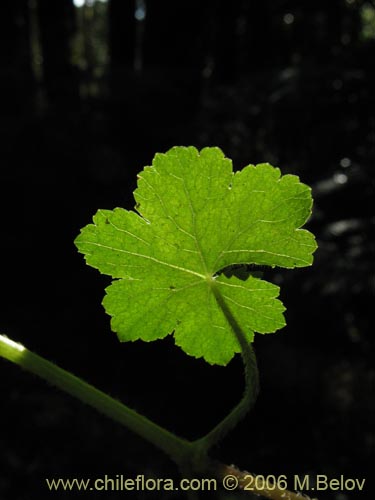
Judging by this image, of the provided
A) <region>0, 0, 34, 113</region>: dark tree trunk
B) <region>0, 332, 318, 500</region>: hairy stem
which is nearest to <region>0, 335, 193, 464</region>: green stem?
<region>0, 332, 318, 500</region>: hairy stem

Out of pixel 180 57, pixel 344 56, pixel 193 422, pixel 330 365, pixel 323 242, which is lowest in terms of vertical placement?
pixel 193 422

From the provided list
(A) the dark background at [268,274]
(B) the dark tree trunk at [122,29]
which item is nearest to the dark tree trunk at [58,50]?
(A) the dark background at [268,274]

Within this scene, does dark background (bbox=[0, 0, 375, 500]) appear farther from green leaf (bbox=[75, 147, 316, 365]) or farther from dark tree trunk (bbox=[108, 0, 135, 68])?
green leaf (bbox=[75, 147, 316, 365])

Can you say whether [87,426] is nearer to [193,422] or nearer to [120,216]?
[193,422]

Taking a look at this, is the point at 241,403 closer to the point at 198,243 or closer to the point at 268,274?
the point at 198,243

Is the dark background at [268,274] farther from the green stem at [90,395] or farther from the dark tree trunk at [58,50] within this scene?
the green stem at [90,395]

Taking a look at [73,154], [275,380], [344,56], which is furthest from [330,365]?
[73,154]

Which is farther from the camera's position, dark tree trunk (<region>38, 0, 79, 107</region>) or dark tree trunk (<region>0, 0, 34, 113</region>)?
dark tree trunk (<region>38, 0, 79, 107</region>)
